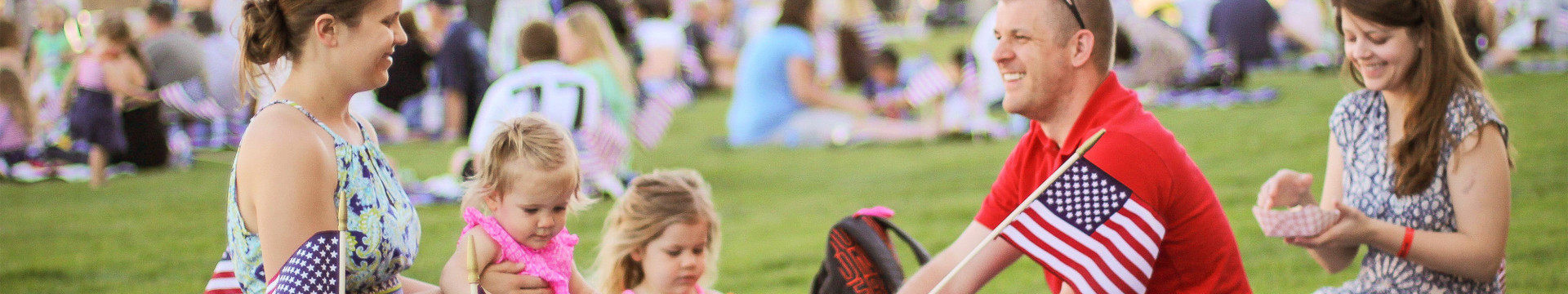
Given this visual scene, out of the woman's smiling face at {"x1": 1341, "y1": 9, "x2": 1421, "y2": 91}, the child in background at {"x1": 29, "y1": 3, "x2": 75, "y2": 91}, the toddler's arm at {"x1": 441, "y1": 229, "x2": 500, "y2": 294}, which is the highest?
the child in background at {"x1": 29, "y1": 3, "x2": 75, "y2": 91}

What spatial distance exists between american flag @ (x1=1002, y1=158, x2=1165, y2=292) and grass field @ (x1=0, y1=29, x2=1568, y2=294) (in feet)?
4.49

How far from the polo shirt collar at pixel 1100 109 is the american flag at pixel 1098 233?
0.14 meters

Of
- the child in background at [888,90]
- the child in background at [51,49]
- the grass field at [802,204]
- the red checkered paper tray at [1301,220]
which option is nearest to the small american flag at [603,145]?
the grass field at [802,204]

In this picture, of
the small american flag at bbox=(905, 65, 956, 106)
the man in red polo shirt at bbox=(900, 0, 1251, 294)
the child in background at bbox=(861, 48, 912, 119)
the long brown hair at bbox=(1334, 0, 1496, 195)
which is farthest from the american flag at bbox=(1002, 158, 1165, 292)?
the child in background at bbox=(861, 48, 912, 119)

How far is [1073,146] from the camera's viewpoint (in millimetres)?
2693

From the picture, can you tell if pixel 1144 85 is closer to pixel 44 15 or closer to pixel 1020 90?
pixel 1020 90

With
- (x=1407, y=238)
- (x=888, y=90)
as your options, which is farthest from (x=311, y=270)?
(x=888, y=90)

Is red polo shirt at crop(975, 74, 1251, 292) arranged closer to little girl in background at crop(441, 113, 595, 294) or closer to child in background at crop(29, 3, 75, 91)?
little girl in background at crop(441, 113, 595, 294)

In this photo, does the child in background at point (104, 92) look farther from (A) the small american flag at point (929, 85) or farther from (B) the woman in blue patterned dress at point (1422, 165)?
(B) the woman in blue patterned dress at point (1422, 165)

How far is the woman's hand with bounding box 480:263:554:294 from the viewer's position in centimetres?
283

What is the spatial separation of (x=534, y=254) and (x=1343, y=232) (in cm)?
197

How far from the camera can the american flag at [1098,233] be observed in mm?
2488

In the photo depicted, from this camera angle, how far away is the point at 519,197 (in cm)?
285

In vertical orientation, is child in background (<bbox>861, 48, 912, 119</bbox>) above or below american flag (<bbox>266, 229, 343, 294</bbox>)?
above
